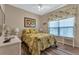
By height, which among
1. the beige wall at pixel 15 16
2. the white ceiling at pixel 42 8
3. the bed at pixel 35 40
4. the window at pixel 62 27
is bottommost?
the bed at pixel 35 40

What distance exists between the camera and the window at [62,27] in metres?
1.69

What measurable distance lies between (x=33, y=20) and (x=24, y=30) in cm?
23

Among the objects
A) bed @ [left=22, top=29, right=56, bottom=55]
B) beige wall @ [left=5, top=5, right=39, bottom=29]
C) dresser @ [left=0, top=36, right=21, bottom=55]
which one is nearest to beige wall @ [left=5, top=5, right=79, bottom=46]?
beige wall @ [left=5, top=5, right=39, bottom=29]

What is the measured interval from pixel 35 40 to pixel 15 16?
0.52m

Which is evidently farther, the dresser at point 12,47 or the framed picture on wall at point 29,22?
the framed picture on wall at point 29,22

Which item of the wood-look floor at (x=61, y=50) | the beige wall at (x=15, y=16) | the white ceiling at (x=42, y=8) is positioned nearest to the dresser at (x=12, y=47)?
the wood-look floor at (x=61, y=50)

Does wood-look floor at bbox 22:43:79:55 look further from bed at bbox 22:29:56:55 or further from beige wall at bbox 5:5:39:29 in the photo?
beige wall at bbox 5:5:39:29

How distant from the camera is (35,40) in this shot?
1.67 m

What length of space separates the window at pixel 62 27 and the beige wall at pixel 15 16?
0.26 metres

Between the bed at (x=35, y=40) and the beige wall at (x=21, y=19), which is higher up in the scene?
the beige wall at (x=21, y=19)

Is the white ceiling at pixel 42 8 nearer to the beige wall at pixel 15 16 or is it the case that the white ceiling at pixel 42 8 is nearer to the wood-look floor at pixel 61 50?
the beige wall at pixel 15 16

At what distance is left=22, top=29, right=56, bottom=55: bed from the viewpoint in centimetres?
167

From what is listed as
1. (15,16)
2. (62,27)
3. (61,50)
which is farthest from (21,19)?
(61,50)
